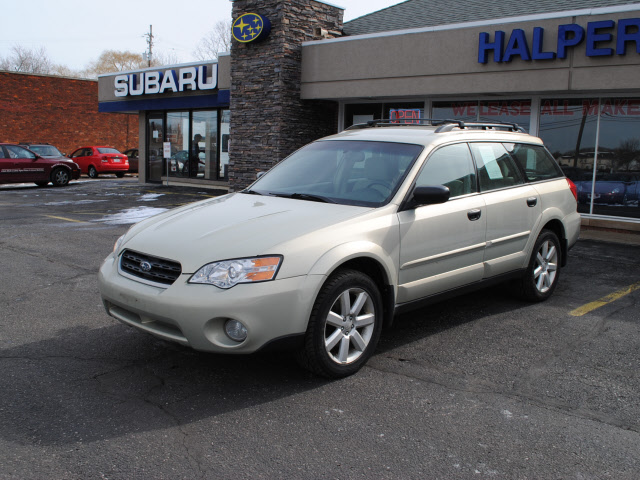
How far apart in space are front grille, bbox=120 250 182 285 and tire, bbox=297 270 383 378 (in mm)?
954

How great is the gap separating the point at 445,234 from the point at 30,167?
791 inches

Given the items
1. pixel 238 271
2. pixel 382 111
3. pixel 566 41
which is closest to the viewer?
pixel 238 271

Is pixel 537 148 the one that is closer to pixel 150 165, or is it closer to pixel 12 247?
pixel 12 247

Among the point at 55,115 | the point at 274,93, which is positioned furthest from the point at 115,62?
the point at 274,93

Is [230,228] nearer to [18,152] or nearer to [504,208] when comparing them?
[504,208]

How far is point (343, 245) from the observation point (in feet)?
14.0

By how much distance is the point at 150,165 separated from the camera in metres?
24.7

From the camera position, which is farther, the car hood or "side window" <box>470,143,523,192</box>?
"side window" <box>470,143,523,192</box>

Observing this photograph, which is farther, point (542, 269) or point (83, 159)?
point (83, 159)

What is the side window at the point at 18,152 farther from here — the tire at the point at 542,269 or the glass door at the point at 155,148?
the tire at the point at 542,269

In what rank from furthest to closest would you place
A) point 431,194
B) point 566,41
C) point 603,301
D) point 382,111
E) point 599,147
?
point 382,111 → point 599,147 → point 566,41 → point 603,301 → point 431,194

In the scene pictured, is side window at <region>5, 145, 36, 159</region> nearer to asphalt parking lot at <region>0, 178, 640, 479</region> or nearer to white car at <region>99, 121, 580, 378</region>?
asphalt parking lot at <region>0, 178, 640, 479</region>

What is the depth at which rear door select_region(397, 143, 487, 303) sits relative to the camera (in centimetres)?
484

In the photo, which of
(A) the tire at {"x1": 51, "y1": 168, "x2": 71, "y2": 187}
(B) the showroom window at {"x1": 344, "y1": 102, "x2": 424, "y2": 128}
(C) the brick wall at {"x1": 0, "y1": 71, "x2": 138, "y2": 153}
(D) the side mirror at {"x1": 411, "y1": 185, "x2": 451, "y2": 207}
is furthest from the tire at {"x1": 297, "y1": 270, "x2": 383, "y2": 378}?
(C) the brick wall at {"x1": 0, "y1": 71, "x2": 138, "y2": 153}
